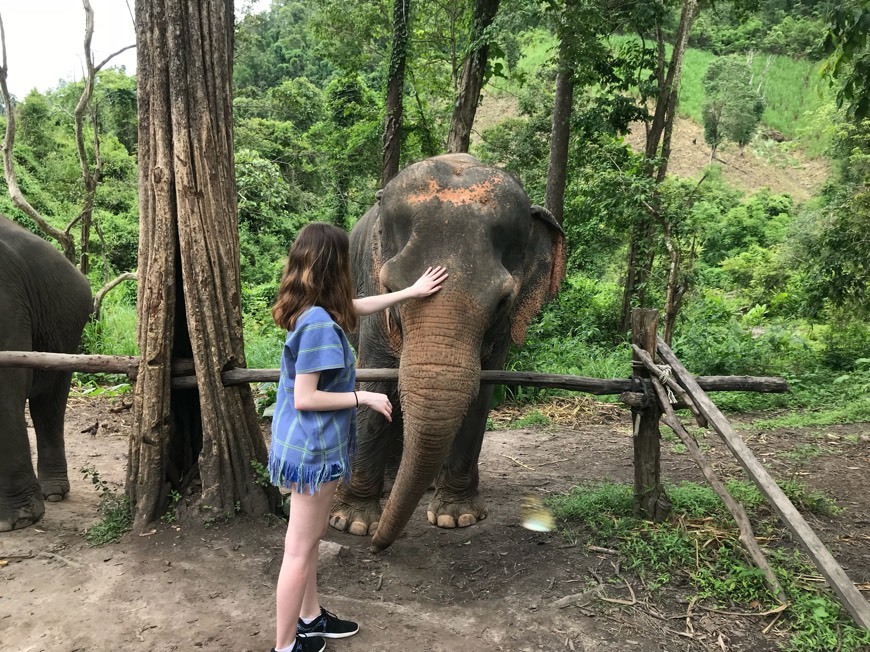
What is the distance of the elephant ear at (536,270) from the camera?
163 inches

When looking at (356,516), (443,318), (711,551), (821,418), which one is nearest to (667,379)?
(711,551)

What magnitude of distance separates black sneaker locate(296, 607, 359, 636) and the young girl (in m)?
0.20

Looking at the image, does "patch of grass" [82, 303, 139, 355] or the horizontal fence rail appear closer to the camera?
the horizontal fence rail

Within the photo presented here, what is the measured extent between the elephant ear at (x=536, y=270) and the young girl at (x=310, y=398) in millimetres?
1683

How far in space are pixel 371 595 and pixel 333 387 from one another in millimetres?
1438

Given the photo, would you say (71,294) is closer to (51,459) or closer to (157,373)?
(51,459)

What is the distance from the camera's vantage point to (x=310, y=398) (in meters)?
2.50

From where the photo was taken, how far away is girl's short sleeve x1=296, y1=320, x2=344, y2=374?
2.50m

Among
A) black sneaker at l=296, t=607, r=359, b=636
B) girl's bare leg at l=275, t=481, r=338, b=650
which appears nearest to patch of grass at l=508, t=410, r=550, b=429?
black sneaker at l=296, t=607, r=359, b=636

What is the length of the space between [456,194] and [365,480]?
80.5 inches

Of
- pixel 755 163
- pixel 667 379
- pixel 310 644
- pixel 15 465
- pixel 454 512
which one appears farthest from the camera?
pixel 755 163

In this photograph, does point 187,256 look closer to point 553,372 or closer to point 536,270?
point 536,270

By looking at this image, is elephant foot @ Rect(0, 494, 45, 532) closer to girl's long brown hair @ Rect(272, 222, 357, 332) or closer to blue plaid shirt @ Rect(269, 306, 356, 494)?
blue plaid shirt @ Rect(269, 306, 356, 494)

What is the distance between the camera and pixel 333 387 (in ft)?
8.75
